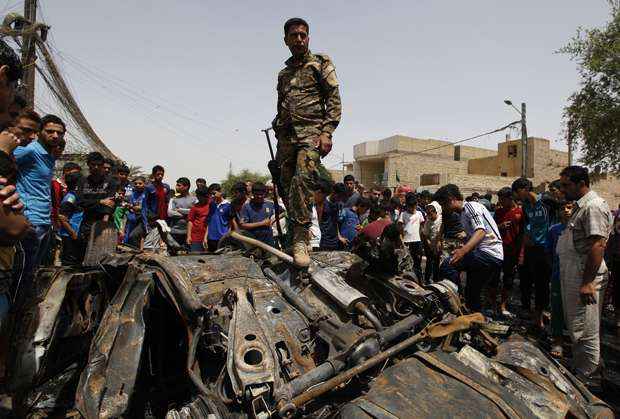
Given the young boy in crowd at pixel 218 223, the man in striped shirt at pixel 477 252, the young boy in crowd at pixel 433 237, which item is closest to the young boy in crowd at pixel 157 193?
the young boy in crowd at pixel 218 223

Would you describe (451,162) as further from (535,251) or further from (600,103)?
(535,251)

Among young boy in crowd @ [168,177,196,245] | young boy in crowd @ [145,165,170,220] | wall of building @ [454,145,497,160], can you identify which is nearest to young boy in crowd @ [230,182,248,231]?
young boy in crowd @ [168,177,196,245]

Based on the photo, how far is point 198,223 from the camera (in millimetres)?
7414

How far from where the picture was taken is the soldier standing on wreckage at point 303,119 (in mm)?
3746

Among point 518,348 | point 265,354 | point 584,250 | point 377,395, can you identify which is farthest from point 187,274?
point 584,250

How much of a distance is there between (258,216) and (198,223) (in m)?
1.34

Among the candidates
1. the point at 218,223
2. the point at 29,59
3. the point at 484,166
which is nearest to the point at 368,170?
the point at 484,166

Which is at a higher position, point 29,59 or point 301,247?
point 29,59

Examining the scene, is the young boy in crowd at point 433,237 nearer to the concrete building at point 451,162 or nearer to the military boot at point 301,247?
the military boot at point 301,247

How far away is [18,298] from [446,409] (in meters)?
3.25

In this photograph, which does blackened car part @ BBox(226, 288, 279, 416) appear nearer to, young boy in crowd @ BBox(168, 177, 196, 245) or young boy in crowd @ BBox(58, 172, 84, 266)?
young boy in crowd @ BBox(58, 172, 84, 266)

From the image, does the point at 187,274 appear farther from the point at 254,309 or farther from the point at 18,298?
the point at 18,298

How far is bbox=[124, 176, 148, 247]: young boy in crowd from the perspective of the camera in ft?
24.1

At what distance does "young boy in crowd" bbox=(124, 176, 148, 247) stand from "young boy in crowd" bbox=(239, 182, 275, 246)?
2.00 metres
